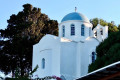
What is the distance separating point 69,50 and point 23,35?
11877 millimetres

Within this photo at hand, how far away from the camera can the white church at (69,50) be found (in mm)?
24500

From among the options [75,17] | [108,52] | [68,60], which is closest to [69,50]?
[68,60]

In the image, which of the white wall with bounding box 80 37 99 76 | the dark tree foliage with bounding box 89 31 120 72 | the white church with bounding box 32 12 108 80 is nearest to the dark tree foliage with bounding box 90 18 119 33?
the white church with bounding box 32 12 108 80

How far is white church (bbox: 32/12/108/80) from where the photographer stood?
965 inches

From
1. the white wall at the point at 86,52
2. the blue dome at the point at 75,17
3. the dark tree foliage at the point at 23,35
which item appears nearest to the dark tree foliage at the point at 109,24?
the dark tree foliage at the point at 23,35

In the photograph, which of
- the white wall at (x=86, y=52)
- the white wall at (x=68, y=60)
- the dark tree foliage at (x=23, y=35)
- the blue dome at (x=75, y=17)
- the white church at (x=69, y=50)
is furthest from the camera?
the dark tree foliage at (x=23, y=35)

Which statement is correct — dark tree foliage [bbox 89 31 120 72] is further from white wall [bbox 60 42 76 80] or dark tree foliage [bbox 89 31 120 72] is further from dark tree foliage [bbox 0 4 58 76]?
dark tree foliage [bbox 0 4 58 76]

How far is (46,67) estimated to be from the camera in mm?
25484

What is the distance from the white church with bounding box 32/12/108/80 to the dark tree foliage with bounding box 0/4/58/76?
6245 millimetres

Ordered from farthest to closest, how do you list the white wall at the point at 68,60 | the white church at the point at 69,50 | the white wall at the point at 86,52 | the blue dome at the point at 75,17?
the blue dome at the point at 75,17 → the white wall at the point at 86,52 → the white church at the point at 69,50 → the white wall at the point at 68,60

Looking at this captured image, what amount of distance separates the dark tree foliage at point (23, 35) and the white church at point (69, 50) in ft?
20.5

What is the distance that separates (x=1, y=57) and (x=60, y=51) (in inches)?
466

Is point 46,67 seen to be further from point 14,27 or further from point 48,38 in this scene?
point 14,27

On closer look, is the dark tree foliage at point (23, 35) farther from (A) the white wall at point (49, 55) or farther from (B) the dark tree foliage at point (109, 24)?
(B) the dark tree foliage at point (109, 24)
